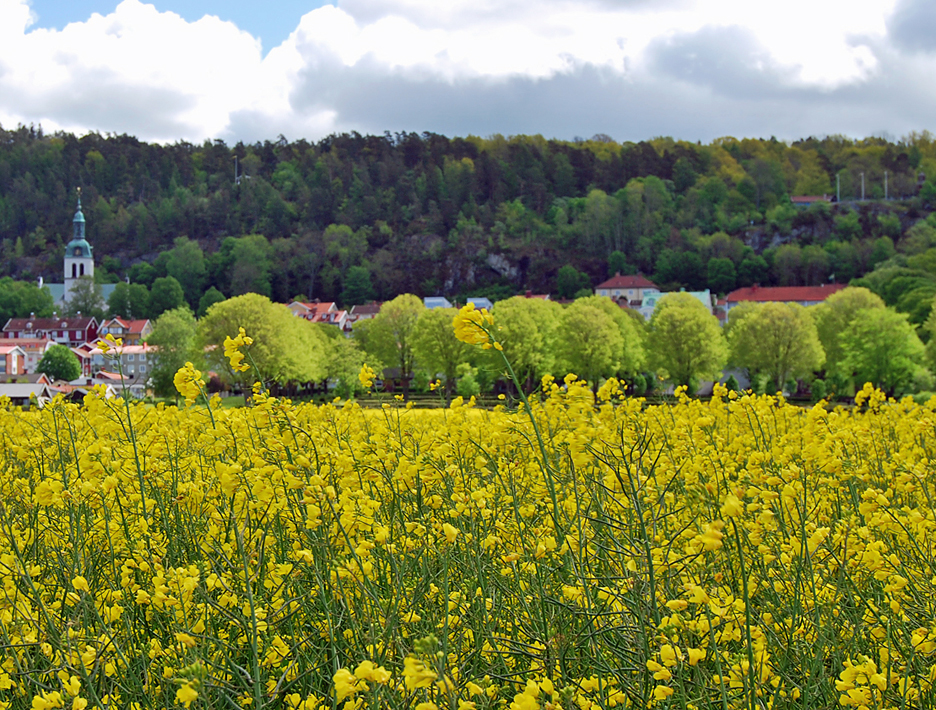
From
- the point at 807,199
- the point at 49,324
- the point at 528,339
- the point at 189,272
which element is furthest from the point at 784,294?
the point at 49,324

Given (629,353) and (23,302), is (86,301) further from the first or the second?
(629,353)

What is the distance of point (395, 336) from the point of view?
57750mm

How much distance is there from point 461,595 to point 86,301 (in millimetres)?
133321

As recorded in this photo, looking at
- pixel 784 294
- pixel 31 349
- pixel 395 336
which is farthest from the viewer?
pixel 784 294

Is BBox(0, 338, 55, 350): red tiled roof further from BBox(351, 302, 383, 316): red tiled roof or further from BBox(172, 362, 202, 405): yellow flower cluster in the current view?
BBox(172, 362, 202, 405): yellow flower cluster

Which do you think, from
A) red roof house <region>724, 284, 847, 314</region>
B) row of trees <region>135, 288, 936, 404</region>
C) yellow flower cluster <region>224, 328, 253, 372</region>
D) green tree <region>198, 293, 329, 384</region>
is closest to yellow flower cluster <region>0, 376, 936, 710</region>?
yellow flower cluster <region>224, 328, 253, 372</region>

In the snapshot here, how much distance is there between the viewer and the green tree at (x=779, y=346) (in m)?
46.7

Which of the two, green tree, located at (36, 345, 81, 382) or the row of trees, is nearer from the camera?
the row of trees

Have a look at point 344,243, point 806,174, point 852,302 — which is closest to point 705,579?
point 852,302

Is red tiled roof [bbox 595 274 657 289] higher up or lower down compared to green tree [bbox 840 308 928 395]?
higher up

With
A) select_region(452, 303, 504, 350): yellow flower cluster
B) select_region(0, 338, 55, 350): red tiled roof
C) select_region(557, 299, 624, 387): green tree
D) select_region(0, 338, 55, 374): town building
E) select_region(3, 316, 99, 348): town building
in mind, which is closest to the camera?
select_region(452, 303, 504, 350): yellow flower cluster

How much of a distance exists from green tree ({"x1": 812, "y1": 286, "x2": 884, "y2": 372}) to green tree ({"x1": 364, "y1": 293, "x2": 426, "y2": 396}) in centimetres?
2649

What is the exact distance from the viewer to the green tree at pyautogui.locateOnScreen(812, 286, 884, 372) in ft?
169

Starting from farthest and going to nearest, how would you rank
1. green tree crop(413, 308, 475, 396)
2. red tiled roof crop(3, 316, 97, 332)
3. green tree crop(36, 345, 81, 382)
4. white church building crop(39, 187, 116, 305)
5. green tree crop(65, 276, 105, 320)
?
white church building crop(39, 187, 116, 305)
green tree crop(65, 276, 105, 320)
red tiled roof crop(3, 316, 97, 332)
green tree crop(36, 345, 81, 382)
green tree crop(413, 308, 475, 396)
